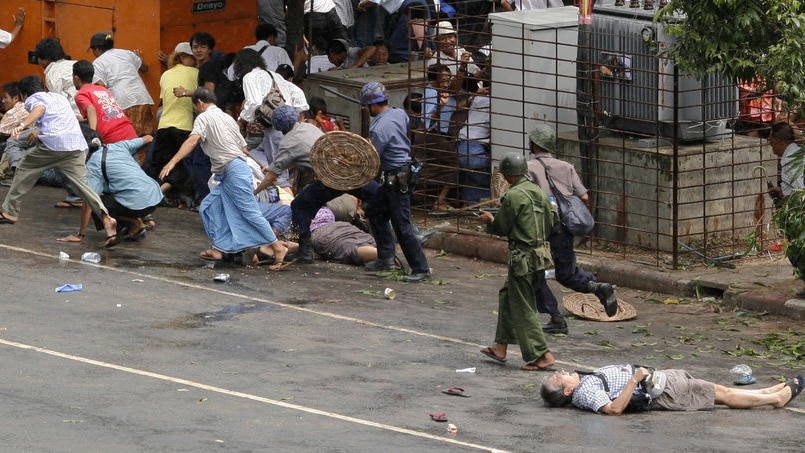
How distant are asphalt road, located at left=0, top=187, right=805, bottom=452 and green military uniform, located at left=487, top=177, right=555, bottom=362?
0.28 m

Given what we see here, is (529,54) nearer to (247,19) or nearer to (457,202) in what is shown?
(457,202)

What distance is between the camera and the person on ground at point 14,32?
57.8 feet

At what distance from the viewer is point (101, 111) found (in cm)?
1469

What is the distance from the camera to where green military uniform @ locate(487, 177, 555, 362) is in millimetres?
10305

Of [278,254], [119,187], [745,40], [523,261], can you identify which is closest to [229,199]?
→ [278,254]

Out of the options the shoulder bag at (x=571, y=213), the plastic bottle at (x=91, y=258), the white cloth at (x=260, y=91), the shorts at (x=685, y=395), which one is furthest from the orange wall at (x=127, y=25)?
the shorts at (x=685, y=395)

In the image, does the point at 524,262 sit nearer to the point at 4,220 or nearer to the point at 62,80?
the point at 4,220

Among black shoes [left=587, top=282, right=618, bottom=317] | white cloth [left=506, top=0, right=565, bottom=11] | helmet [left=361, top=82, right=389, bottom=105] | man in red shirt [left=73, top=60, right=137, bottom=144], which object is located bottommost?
black shoes [left=587, top=282, right=618, bottom=317]

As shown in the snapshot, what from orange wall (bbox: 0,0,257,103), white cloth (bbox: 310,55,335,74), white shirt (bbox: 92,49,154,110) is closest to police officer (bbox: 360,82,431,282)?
white shirt (bbox: 92,49,154,110)

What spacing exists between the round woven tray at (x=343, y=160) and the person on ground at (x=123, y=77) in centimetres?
410

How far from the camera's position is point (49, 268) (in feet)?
42.1

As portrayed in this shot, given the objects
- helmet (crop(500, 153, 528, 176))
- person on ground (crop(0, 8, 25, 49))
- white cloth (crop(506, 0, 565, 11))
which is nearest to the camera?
helmet (crop(500, 153, 528, 176))

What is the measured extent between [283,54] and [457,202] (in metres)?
2.91

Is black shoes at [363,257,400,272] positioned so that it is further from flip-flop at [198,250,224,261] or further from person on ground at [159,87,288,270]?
flip-flop at [198,250,224,261]
